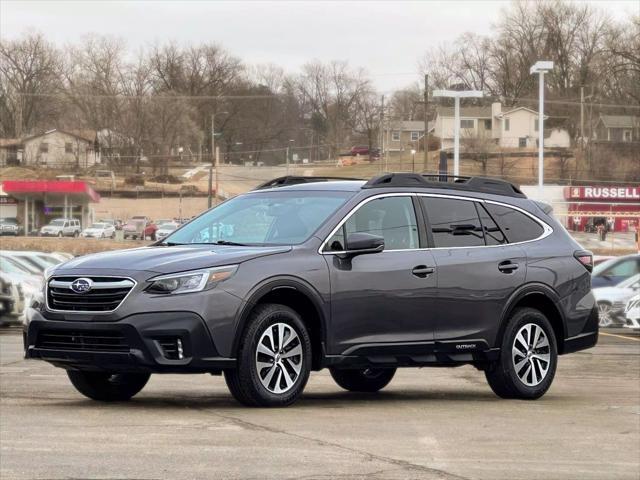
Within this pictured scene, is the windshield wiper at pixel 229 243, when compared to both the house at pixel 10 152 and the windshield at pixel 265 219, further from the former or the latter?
the house at pixel 10 152

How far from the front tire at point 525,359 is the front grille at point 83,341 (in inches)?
134

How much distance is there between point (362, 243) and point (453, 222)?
140 centimetres

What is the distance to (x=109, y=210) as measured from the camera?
105 m

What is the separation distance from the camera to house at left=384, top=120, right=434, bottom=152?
13875 centimetres

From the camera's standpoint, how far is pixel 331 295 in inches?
391

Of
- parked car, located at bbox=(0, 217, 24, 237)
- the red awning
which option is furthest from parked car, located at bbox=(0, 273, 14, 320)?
the red awning

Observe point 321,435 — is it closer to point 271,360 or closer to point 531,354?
point 271,360

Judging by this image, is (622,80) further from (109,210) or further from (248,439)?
(248,439)

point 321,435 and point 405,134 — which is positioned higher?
point 405,134

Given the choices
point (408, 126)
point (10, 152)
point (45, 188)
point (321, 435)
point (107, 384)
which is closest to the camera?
point (321, 435)

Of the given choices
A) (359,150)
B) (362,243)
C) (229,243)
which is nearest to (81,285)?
(229,243)

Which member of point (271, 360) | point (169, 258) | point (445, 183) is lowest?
point (271, 360)

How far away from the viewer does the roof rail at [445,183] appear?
35.5 feet

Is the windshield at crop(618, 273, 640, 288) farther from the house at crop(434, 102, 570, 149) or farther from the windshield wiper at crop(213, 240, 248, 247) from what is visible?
the house at crop(434, 102, 570, 149)
